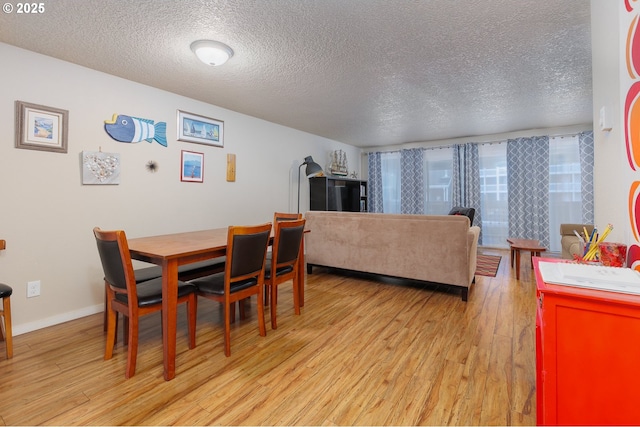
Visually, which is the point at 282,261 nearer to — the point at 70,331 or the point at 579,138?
the point at 70,331

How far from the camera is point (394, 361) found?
72.6 inches

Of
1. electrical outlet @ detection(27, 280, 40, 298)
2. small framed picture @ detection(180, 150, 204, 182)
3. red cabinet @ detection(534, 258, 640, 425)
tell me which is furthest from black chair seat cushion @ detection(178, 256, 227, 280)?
red cabinet @ detection(534, 258, 640, 425)

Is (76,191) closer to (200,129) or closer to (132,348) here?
(200,129)

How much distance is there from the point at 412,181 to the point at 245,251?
5213mm

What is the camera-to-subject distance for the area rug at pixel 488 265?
391cm

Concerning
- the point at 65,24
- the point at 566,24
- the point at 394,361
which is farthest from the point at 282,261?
the point at 566,24

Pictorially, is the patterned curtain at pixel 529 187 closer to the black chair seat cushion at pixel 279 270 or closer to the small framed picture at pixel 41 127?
the black chair seat cushion at pixel 279 270

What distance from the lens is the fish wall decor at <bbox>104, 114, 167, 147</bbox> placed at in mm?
2812

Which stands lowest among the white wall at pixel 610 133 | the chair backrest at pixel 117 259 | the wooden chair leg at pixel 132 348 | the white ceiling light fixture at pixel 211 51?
the wooden chair leg at pixel 132 348

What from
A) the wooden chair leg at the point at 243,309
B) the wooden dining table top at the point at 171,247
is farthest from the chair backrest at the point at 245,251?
the wooden chair leg at the point at 243,309

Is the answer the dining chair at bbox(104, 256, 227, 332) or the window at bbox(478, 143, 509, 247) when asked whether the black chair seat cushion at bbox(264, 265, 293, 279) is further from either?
the window at bbox(478, 143, 509, 247)

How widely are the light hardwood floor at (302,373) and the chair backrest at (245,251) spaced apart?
0.52m

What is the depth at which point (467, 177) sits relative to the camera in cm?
580

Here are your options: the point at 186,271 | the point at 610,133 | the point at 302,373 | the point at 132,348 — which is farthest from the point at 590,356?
the point at 186,271
